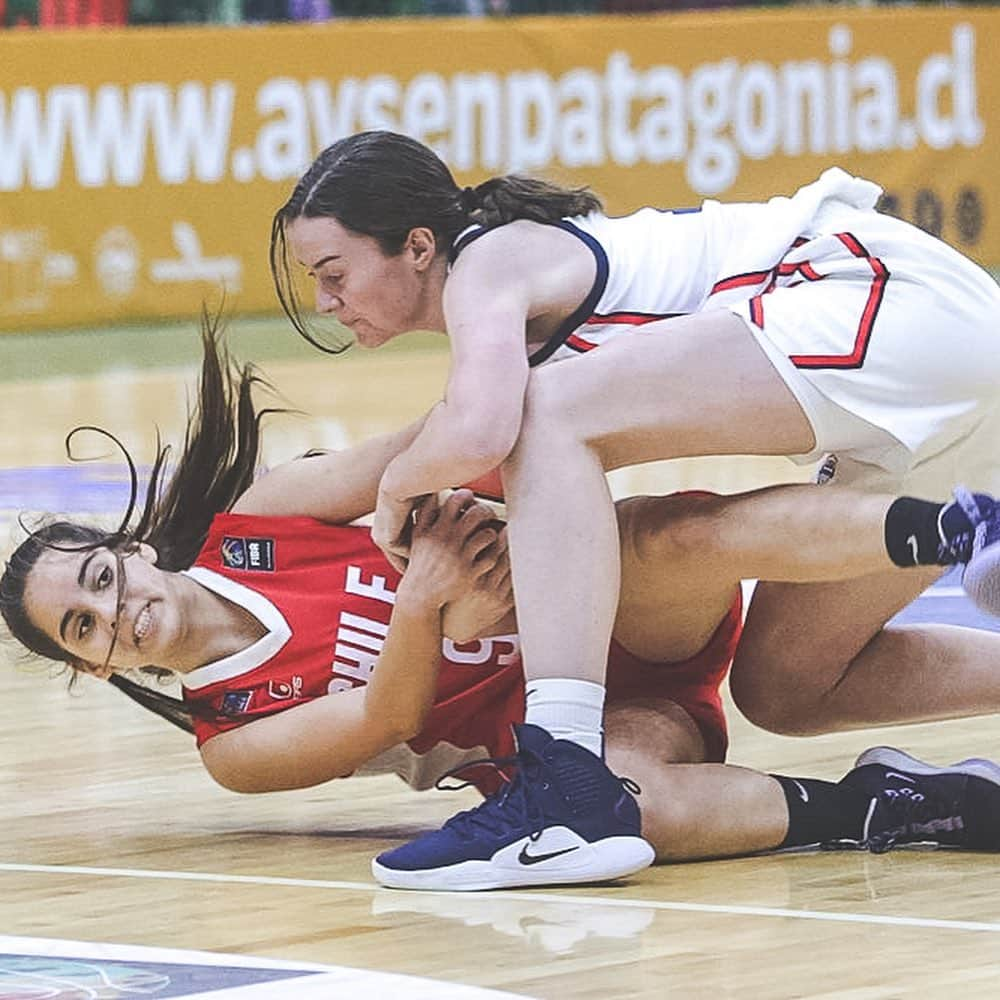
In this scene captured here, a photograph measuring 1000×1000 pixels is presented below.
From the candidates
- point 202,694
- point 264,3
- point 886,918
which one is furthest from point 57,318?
point 886,918

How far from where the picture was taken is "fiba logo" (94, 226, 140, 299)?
10.8m

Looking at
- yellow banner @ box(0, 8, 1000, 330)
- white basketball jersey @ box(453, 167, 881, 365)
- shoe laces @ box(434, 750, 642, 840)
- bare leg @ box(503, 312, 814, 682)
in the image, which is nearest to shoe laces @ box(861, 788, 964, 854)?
shoe laces @ box(434, 750, 642, 840)

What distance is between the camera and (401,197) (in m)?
3.21

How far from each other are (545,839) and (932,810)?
554 millimetres

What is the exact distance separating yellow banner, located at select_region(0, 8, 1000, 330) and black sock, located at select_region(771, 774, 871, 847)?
754 centimetres

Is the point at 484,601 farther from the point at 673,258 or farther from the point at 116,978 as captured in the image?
the point at 116,978

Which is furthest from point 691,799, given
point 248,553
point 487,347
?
point 248,553

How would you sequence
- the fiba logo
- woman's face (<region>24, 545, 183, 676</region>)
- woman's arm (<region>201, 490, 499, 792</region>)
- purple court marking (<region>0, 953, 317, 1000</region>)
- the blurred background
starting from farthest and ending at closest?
the fiba logo
the blurred background
woman's face (<region>24, 545, 183, 676</region>)
woman's arm (<region>201, 490, 499, 792</region>)
purple court marking (<region>0, 953, 317, 1000</region>)

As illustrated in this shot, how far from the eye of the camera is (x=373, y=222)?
126 inches

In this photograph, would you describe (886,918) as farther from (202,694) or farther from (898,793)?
(202,694)

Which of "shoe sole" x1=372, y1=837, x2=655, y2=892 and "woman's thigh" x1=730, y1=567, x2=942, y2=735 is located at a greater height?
"woman's thigh" x1=730, y1=567, x2=942, y2=735

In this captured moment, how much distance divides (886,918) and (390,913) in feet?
1.87

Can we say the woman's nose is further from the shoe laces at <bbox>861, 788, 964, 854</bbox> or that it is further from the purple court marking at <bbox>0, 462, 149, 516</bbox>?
the purple court marking at <bbox>0, 462, 149, 516</bbox>

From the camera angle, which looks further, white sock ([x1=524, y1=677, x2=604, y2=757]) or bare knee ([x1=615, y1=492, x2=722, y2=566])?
bare knee ([x1=615, y1=492, x2=722, y2=566])
